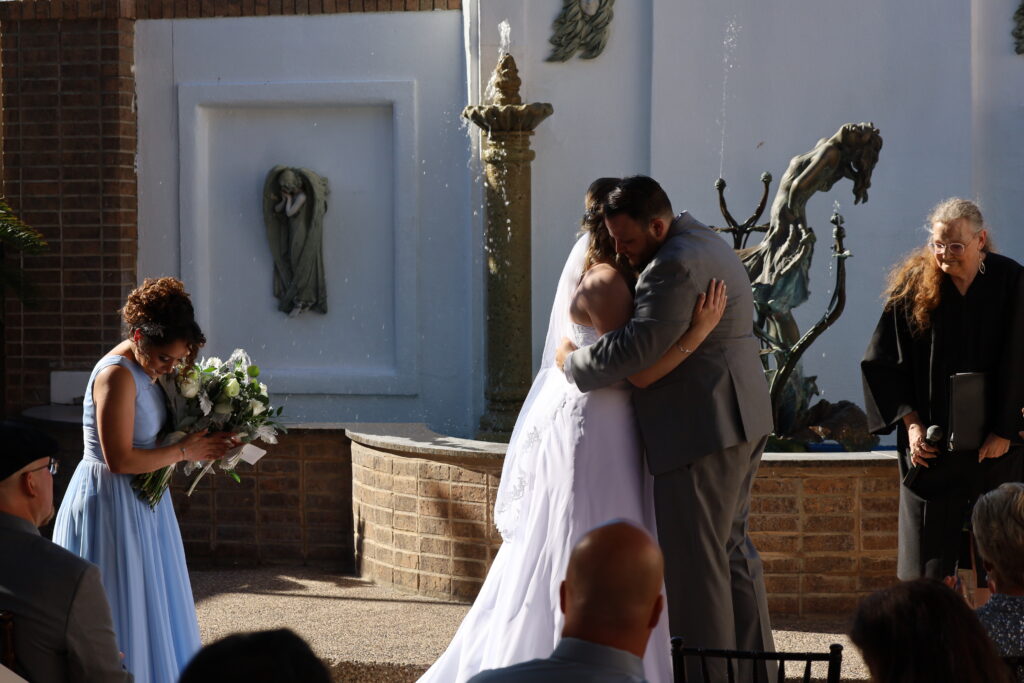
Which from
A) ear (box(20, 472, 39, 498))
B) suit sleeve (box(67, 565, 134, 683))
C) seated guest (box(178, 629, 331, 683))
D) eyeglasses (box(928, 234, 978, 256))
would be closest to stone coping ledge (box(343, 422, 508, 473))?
eyeglasses (box(928, 234, 978, 256))

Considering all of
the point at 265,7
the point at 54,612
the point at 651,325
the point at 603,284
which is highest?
the point at 265,7

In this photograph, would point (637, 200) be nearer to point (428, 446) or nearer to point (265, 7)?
point (428, 446)

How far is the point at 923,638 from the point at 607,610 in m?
0.54

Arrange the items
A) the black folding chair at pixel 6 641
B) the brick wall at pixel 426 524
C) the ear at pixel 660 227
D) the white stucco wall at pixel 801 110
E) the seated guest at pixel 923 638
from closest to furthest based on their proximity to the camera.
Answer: the seated guest at pixel 923 638, the black folding chair at pixel 6 641, the ear at pixel 660 227, the brick wall at pixel 426 524, the white stucco wall at pixel 801 110

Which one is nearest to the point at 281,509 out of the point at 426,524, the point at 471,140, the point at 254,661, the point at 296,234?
the point at 426,524

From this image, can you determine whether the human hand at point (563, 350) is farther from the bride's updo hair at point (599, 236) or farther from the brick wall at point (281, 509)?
the brick wall at point (281, 509)

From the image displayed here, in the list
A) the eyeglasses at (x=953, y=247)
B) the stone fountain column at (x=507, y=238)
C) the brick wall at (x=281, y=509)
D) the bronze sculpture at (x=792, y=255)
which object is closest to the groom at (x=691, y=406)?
the eyeglasses at (x=953, y=247)

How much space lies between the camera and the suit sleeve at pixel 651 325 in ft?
14.6

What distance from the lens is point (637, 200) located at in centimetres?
451

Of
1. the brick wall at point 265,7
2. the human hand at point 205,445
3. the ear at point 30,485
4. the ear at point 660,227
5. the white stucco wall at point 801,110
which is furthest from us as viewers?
the brick wall at point 265,7

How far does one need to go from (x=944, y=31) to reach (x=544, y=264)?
3.16 meters

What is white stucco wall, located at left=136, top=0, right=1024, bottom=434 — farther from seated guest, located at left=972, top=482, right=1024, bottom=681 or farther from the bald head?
the bald head

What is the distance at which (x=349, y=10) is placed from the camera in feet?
32.5

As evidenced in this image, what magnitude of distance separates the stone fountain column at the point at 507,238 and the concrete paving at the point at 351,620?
1.61m
